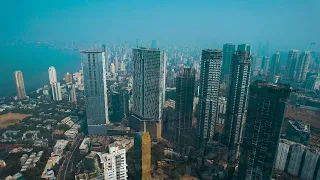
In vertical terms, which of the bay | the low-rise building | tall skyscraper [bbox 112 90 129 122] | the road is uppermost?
the bay

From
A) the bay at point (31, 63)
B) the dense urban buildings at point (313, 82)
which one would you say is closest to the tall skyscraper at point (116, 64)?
the bay at point (31, 63)

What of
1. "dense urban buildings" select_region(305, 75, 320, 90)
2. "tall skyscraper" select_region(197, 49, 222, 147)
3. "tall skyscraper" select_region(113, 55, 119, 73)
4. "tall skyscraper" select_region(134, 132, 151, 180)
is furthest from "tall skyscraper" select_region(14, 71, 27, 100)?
"dense urban buildings" select_region(305, 75, 320, 90)

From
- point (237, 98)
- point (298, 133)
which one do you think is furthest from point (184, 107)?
point (298, 133)

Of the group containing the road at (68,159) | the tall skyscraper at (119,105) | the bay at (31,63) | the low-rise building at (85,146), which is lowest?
the road at (68,159)

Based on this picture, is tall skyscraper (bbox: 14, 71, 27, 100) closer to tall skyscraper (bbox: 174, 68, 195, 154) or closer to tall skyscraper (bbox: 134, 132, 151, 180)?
tall skyscraper (bbox: 174, 68, 195, 154)

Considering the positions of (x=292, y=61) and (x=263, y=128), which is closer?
(x=263, y=128)

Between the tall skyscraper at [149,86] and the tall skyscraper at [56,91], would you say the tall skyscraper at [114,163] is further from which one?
the tall skyscraper at [56,91]

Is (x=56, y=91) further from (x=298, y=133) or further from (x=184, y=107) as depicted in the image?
(x=298, y=133)
